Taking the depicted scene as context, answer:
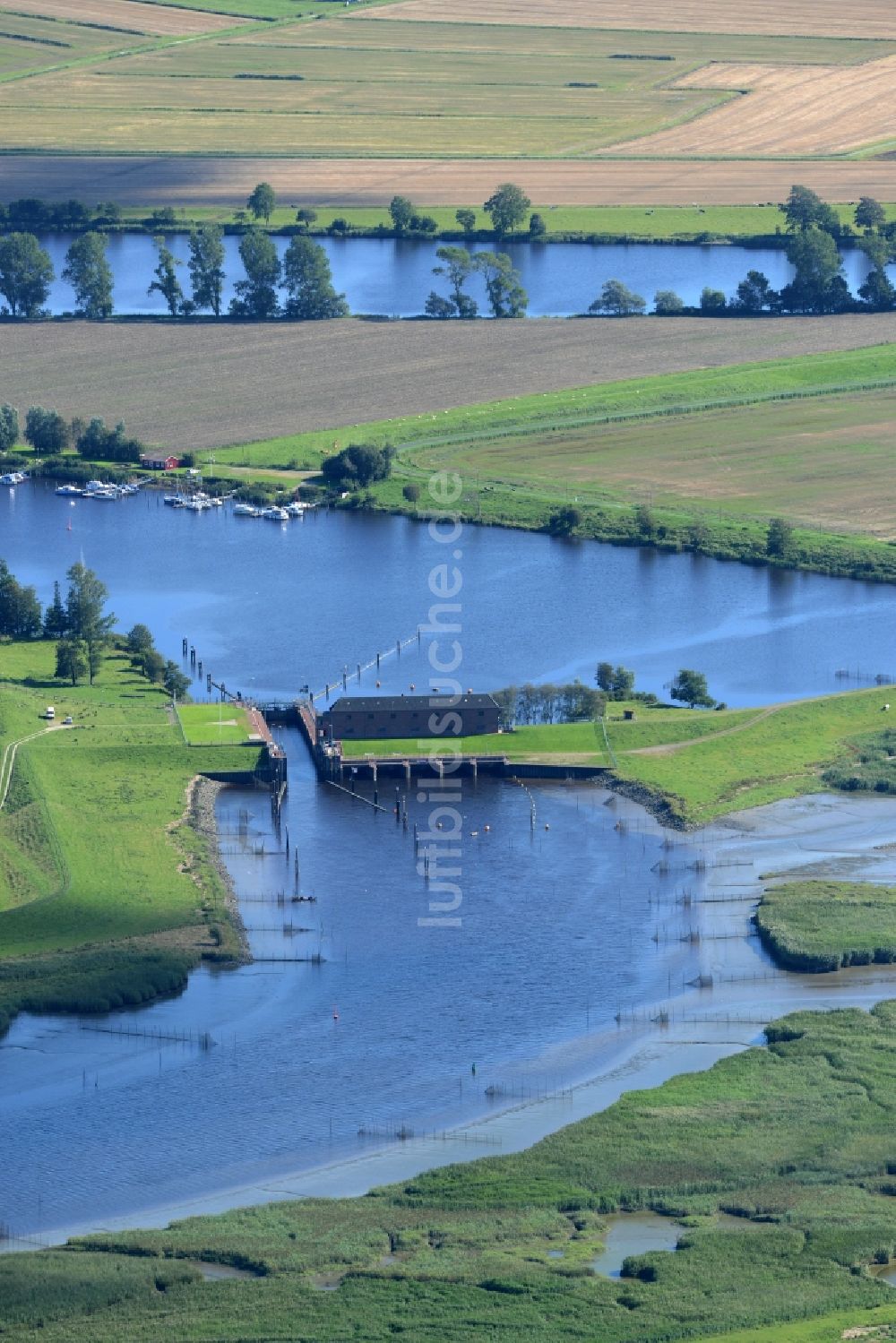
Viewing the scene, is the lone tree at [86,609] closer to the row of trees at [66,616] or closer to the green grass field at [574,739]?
the row of trees at [66,616]

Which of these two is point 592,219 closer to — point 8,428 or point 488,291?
point 488,291

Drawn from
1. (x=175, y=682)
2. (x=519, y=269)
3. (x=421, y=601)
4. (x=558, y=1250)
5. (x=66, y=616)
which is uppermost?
(x=519, y=269)

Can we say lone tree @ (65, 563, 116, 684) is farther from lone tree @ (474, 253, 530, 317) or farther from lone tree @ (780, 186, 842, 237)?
lone tree @ (780, 186, 842, 237)

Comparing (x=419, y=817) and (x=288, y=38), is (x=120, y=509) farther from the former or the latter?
(x=288, y=38)

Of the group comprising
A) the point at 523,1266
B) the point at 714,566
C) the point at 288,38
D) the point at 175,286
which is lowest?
the point at 523,1266

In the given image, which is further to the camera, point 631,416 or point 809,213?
point 809,213

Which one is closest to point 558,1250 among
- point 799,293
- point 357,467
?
point 357,467

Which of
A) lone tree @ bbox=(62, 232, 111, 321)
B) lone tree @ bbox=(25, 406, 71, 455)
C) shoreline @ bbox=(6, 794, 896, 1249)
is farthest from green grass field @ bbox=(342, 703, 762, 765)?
lone tree @ bbox=(62, 232, 111, 321)

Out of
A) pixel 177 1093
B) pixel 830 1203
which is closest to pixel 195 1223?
pixel 177 1093
